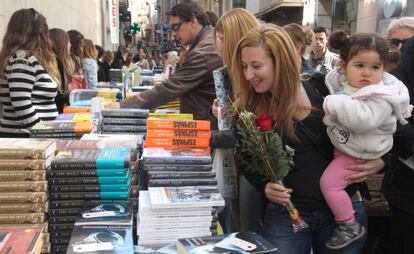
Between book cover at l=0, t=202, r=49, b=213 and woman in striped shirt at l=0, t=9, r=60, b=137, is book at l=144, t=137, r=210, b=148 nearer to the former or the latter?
book cover at l=0, t=202, r=49, b=213

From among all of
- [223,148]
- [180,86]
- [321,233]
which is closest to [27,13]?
[180,86]

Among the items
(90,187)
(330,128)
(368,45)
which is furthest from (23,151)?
(368,45)

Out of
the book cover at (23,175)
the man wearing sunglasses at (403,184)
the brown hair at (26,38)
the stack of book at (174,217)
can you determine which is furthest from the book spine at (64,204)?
the brown hair at (26,38)

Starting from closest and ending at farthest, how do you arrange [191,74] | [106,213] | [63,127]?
[106,213]
[63,127]
[191,74]

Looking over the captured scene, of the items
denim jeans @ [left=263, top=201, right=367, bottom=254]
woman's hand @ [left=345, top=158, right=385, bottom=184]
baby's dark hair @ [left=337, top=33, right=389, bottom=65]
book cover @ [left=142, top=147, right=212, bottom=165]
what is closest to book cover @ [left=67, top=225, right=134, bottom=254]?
book cover @ [left=142, top=147, right=212, bottom=165]

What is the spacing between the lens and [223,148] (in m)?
2.55

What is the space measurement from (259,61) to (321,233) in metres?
0.88

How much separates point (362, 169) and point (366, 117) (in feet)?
0.95

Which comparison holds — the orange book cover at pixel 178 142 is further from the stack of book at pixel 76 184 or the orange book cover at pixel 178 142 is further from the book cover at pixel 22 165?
the book cover at pixel 22 165

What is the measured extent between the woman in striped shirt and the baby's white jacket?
8.10ft

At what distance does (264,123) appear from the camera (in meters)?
1.94

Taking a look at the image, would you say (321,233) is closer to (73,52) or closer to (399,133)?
(399,133)

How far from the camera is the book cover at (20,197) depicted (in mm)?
1758

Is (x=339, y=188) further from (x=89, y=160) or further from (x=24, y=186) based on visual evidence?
(x=24, y=186)
